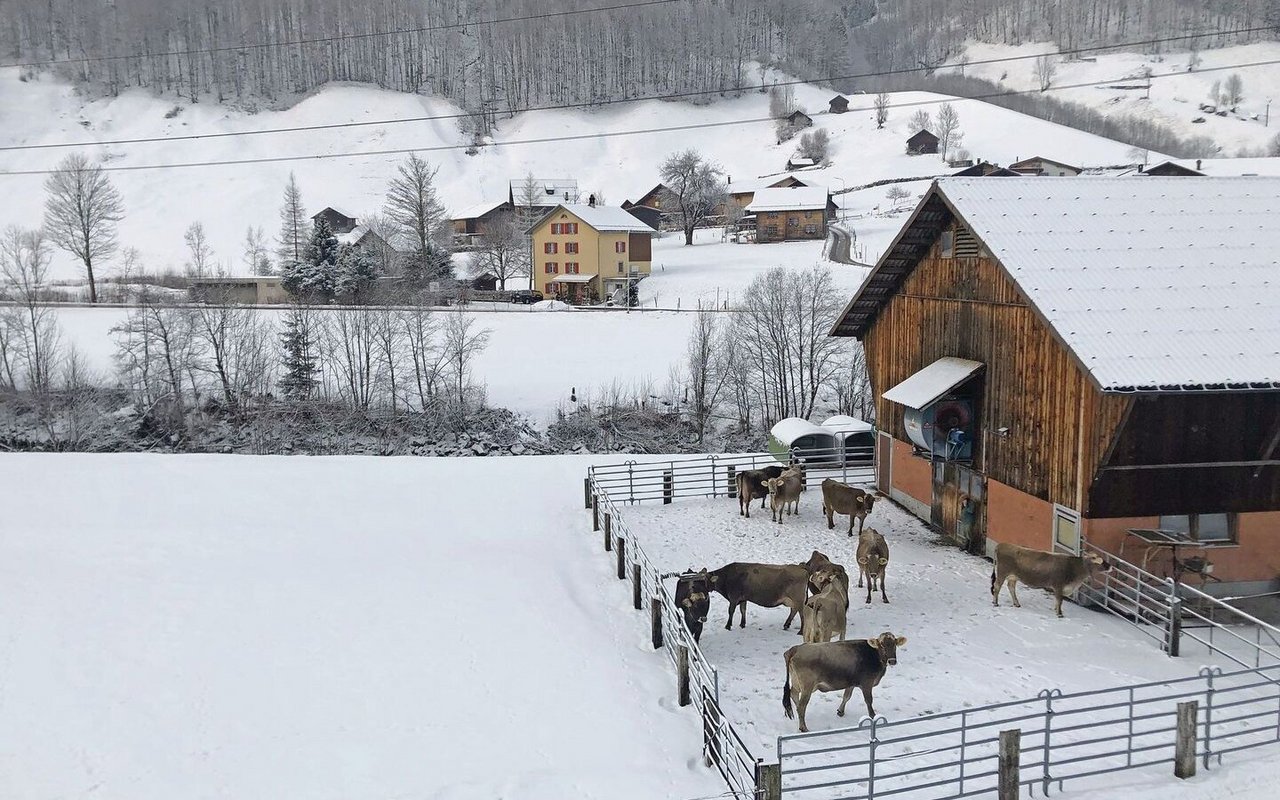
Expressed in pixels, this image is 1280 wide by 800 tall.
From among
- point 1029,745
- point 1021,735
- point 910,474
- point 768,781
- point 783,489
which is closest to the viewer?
point 768,781

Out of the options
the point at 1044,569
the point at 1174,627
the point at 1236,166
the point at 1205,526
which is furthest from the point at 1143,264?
the point at 1236,166

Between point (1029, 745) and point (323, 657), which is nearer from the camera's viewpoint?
point (1029, 745)

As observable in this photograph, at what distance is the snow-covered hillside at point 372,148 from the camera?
3804 inches

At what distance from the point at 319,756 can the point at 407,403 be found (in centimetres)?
3308

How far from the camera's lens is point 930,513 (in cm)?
1972

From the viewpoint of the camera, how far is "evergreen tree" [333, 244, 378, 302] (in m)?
56.2

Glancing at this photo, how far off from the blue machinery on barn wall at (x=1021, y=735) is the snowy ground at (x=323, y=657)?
0.62m

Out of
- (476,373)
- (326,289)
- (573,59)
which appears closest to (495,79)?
(573,59)

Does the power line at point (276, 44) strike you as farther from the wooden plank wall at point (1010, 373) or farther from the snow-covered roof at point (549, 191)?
the wooden plank wall at point (1010, 373)

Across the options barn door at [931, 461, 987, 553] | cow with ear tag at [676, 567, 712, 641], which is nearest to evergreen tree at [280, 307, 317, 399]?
barn door at [931, 461, 987, 553]

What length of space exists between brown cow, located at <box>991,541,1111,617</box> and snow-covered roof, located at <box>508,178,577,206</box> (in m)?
73.2

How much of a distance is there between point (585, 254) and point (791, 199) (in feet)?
70.3

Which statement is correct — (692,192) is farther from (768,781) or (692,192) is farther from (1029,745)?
(768,781)

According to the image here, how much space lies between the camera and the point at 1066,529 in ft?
48.0
